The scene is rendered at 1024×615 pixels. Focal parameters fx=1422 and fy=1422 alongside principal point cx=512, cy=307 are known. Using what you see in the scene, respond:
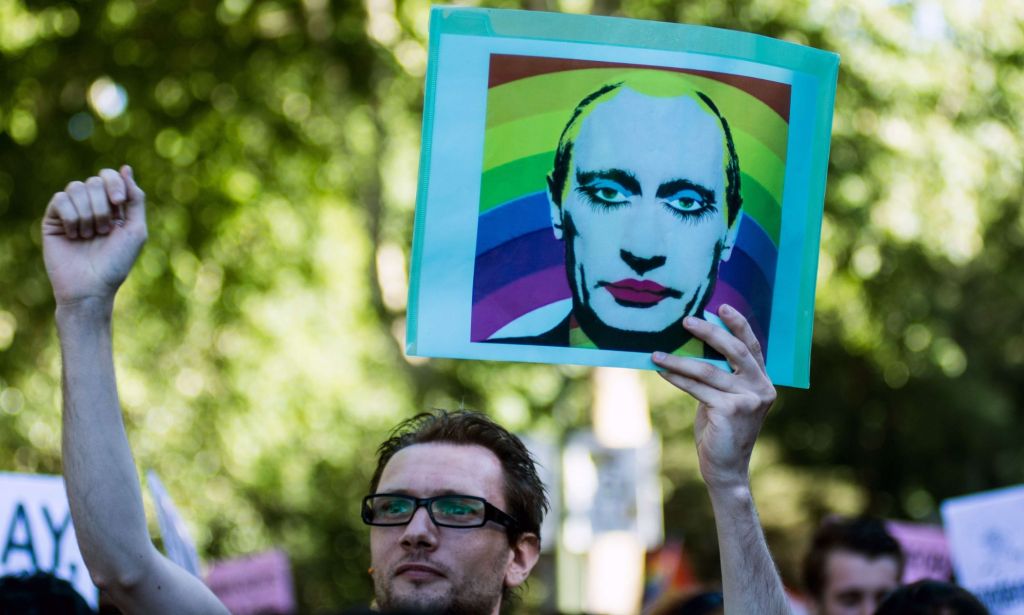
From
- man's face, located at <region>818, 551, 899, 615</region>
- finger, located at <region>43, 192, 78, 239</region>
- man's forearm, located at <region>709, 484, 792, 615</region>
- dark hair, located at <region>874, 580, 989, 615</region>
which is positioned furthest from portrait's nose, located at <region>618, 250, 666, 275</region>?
man's face, located at <region>818, 551, 899, 615</region>

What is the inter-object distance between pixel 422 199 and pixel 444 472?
2.24 feet

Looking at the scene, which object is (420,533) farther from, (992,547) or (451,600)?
(992,547)

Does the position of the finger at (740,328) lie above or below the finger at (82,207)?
below

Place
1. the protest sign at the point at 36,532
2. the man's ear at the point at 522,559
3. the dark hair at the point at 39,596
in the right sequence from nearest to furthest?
1. the dark hair at the point at 39,596
2. the man's ear at the point at 522,559
3. the protest sign at the point at 36,532

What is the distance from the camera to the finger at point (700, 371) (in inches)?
106

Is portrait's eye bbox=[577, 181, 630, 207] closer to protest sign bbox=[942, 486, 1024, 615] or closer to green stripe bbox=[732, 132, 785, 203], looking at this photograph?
green stripe bbox=[732, 132, 785, 203]

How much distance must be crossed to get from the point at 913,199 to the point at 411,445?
26.7 ft

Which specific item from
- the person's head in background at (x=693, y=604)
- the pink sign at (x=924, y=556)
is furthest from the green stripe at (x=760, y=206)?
the pink sign at (x=924, y=556)

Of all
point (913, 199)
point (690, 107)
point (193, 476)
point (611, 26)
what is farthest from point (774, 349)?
point (193, 476)

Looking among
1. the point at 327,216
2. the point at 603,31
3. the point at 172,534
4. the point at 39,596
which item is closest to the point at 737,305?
the point at 603,31

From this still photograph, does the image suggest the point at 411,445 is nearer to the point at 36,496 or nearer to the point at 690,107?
the point at 690,107

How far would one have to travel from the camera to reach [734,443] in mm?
2680

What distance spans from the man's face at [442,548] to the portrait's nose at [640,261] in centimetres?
66

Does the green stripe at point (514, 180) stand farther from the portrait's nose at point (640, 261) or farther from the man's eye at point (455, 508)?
the man's eye at point (455, 508)
